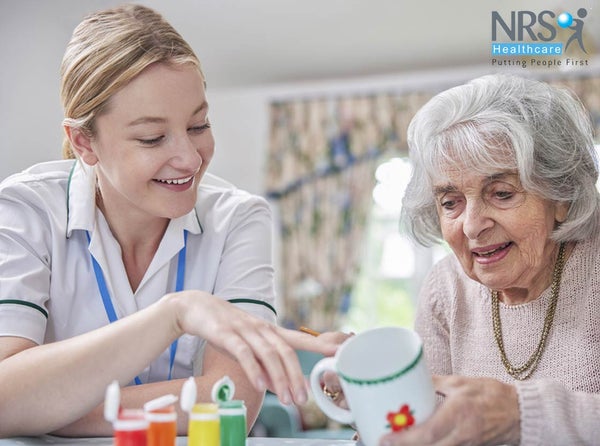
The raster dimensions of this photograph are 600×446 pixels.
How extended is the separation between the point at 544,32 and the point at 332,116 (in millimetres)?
2065

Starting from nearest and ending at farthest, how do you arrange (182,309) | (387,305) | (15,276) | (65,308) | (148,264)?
(182,309) < (15,276) < (65,308) < (148,264) < (387,305)

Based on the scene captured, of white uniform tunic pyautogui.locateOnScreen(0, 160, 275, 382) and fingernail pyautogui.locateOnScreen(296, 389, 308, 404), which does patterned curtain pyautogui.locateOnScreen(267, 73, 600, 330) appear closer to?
white uniform tunic pyautogui.locateOnScreen(0, 160, 275, 382)

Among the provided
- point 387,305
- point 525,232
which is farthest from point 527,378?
point 387,305

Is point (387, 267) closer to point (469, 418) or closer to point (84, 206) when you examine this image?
point (84, 206)

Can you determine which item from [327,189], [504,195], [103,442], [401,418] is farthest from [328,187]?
[401,418]

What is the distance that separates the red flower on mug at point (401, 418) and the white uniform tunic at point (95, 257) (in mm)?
633

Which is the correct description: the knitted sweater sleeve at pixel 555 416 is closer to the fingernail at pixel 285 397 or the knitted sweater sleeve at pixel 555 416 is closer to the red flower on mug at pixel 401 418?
the red flower on mug at pixel 401 418

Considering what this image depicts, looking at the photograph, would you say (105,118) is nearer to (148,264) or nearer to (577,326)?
(148,264)

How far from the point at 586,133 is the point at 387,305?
4.82m

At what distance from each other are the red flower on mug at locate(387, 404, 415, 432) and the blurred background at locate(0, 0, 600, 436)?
14.4ft

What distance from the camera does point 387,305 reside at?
6316 millimetres

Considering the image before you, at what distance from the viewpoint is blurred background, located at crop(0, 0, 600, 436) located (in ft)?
17.4

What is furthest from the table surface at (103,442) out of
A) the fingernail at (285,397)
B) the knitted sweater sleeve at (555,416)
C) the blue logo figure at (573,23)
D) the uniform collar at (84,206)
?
the blue logo figure at (573,23)

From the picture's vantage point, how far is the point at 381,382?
979 mm
